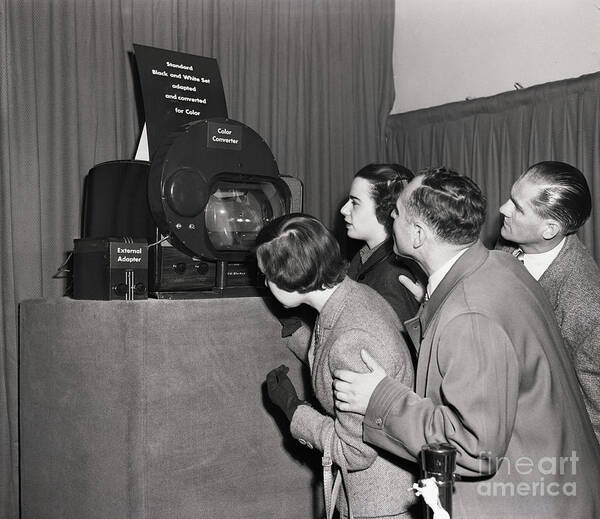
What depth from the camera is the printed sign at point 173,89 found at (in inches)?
94.0

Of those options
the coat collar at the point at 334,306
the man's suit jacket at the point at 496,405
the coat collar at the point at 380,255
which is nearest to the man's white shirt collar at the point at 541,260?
the coat collar at the point at 380,255

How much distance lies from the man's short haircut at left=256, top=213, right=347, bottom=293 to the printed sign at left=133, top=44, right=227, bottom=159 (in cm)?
73

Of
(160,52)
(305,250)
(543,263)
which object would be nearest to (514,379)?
(305,250)

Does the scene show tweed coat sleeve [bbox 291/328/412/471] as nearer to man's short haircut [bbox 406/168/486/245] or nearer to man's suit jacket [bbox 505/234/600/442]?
man's short haircut [bbox 406/168/486/245]

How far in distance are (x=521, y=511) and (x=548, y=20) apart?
2599 mm

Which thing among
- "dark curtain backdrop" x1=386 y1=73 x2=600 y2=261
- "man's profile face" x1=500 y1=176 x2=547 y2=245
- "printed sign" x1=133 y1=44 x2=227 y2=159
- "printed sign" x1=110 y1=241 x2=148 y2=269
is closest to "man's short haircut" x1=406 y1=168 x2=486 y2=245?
"man's profile face" x1=500 y1=176 x2=547 y2=245

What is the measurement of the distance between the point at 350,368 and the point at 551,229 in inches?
36.0

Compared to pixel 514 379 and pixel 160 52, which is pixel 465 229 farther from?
pixel 160 52

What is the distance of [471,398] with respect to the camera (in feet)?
4.43

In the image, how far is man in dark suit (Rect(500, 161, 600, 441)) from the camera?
77.9 inches

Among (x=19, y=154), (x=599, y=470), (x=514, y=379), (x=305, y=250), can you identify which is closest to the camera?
(x=514, y=379)

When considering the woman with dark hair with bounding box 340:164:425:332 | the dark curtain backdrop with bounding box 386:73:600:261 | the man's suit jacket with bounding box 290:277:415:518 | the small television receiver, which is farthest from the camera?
the dark curtain backdrop with bounding box 386:73:600:261

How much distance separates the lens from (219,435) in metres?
2.07

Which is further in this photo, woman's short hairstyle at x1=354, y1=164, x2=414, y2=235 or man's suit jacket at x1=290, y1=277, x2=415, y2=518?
Result: woman's short hairstyle at x1=354, y1=164, x2=414, y2=235
